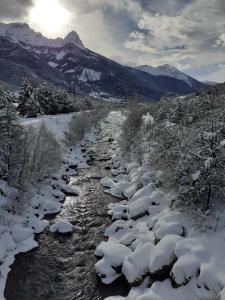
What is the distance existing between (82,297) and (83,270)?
2279 millimetres

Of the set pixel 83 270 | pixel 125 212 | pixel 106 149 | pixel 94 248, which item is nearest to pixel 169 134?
pixel 125 212

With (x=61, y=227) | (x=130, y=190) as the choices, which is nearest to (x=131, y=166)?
(x=130, y=190)

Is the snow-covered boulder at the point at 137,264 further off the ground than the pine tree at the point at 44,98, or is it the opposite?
the pine tree at the point at 44,98

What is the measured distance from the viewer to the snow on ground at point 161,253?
45.2 ft

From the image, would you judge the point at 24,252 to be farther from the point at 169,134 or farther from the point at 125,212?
the point at 169,134

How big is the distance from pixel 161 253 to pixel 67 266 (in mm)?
5775

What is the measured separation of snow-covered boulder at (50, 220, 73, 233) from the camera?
73.7 ft

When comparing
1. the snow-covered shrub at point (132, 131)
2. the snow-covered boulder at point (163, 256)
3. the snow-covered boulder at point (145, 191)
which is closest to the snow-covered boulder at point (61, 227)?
the snow-covered boulder at point (145, 191)

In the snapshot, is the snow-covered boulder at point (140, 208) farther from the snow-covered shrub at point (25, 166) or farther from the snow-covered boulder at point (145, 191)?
the snow-covered shrub at point (25, 166)

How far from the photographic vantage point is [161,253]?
630 inches

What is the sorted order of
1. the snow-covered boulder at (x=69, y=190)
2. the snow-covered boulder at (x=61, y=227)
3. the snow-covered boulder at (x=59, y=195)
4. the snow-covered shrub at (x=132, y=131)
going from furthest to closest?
the snow-covered shrub at (x=132, y=131), the snow-covered boulder at (x=69, y=190), the snow-covered boulder at (x=59, y=195), the snow-covered boulder at (x=61, y=227)

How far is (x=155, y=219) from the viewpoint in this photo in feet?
66.0

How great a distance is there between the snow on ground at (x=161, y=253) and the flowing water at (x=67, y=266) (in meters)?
0.79

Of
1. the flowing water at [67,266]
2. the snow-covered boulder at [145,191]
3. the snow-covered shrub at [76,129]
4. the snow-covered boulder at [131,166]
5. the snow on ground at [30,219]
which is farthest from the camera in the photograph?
the snow-covered shrub at [76,129]
